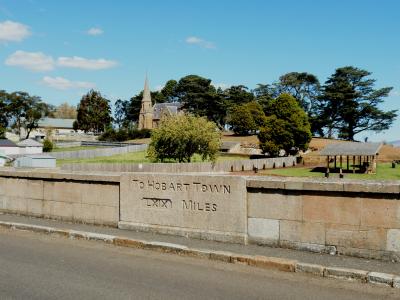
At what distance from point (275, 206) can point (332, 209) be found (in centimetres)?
105

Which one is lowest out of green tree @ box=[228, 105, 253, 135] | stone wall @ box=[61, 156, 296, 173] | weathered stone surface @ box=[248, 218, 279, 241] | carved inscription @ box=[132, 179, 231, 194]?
stone wall @ box=[61, 156, 296, 173]

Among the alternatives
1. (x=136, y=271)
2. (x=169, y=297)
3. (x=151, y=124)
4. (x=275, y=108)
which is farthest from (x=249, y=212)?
(x=151, y=124)

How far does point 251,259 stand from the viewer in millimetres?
7586

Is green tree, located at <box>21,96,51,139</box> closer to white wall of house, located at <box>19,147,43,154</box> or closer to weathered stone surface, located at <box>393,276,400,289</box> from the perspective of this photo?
white wall of house, located at <box>19,147,43,154</box>

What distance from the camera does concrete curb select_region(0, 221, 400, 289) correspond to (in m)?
6.50

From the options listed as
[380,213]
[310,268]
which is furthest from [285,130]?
[310,268]

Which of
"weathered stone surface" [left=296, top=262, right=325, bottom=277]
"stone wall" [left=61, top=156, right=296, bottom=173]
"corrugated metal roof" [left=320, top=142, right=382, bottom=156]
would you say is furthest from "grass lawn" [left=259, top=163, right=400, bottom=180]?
"weathered stone surface" [left=296, top=262, right=325, bottom=277]

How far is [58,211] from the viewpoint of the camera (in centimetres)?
1183

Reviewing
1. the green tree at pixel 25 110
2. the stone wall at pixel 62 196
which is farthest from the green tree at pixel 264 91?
the stone wall at pixel 62 196

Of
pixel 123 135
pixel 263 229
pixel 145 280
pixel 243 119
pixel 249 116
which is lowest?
pixel 145 280

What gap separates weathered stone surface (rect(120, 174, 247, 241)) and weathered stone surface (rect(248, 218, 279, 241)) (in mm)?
136

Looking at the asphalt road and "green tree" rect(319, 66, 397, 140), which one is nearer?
the asphalt road

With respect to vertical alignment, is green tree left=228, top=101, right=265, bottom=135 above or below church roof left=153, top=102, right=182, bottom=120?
below

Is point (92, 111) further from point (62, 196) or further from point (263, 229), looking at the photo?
point (263, 229)
